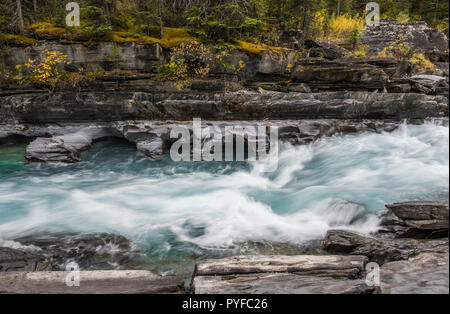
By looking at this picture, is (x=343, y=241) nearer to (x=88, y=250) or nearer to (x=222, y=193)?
(x=222, y=193)

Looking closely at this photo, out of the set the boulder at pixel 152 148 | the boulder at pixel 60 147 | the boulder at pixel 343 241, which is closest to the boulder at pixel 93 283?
the boulder at pixel 343 241

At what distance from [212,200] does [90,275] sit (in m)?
3.75

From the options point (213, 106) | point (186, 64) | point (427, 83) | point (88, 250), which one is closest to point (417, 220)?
point (88, 250)

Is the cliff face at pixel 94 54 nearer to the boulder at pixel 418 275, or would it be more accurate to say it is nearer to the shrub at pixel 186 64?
the shrub at pixel 186 64

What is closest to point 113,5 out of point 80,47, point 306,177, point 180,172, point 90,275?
point 80,47

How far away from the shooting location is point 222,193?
6926 millimetres

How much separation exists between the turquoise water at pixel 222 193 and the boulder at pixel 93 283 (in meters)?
1.17

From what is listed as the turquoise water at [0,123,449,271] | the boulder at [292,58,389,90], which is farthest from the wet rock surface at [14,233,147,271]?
the boulder at [292,58,389,90]

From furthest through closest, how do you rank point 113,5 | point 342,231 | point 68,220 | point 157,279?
point 113,5, point 68,220, point 342,231, point 157,279

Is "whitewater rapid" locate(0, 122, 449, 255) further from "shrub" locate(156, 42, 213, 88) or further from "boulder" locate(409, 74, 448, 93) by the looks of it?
"shrub" locate(156, 42, 213, 88)

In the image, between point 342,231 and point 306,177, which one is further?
point 306,177

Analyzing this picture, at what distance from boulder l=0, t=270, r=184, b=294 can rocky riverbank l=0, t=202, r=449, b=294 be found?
0.4 inches

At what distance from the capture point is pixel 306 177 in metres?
7.94

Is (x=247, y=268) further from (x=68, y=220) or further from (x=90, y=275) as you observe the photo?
(x=68, y=220)
